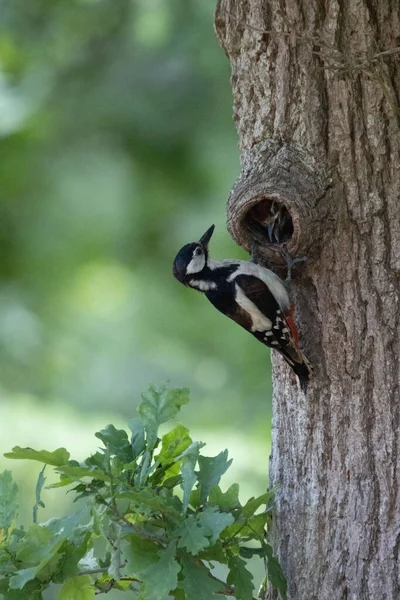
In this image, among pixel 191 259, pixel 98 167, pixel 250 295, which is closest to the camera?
pixel 250 295

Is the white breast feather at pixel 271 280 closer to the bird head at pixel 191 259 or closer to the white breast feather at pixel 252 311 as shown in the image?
the white breast feather at pixel 252 311

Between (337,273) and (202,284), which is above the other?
(202,284)

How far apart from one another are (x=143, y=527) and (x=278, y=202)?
944 millimetres

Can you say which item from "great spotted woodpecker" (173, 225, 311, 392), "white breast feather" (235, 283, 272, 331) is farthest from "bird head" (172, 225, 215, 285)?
"white breast feather" (235, 283, 272, 331)

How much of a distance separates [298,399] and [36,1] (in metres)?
2.29

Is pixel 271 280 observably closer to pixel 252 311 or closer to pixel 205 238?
pixel 252 311

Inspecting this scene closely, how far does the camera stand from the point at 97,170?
147 inches

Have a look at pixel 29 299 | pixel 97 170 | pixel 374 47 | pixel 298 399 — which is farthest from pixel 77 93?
pixel 298 399

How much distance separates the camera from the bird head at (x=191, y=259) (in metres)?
3.13

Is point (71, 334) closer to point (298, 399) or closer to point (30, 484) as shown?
point (30, 484)

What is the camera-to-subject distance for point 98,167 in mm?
3727

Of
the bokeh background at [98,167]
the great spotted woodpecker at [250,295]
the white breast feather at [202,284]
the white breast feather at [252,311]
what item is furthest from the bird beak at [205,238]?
the bokeh background at [98,167]

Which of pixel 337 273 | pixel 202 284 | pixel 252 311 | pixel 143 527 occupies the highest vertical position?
pixel 202 284

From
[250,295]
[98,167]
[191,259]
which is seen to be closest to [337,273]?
[250,295]
